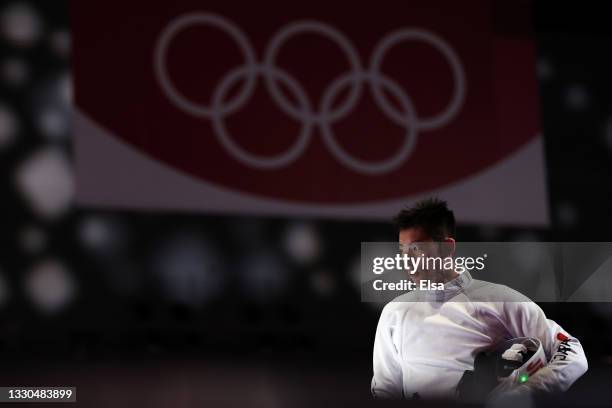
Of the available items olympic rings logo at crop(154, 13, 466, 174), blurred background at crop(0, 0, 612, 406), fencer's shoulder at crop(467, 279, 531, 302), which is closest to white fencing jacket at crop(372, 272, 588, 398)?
fencer's shoulder at crop(467, 279, 531, 302)

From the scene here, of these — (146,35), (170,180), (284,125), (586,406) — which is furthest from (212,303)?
(586,406)

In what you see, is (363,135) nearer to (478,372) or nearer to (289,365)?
(289,365)

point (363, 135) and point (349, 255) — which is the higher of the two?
point (363, 135)

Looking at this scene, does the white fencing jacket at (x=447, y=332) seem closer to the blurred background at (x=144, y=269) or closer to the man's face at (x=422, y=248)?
the man's face at (x=422, y=248)

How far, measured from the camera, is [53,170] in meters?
4.30

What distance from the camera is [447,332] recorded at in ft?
5.36

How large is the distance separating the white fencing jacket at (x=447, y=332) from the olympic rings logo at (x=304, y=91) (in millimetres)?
2887

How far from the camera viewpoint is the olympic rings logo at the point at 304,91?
4414mm

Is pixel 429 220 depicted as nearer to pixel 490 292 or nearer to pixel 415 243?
pixel 415 243

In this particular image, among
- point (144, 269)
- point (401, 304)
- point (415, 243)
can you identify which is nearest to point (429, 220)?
point (415, 243)

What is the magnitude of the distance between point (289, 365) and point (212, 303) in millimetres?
1089

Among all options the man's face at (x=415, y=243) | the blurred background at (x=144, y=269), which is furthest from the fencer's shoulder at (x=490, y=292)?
the blurred background at (x=144, y=269)

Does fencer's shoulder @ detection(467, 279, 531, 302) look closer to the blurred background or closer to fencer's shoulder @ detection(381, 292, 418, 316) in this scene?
fencer's shoulder @ detection(381, 292, 418, 316)

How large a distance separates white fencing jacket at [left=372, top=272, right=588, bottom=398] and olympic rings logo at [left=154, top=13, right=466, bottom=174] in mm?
2887
